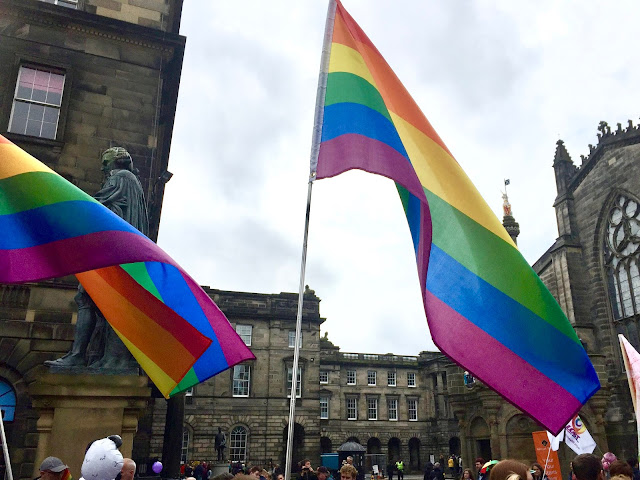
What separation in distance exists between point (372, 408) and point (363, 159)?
5411 cm

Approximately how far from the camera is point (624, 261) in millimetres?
27719

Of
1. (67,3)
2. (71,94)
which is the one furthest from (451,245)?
(67,3)

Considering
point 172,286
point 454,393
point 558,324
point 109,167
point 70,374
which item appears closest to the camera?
point 558,324

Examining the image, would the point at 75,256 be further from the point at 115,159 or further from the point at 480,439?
the point at 480,439

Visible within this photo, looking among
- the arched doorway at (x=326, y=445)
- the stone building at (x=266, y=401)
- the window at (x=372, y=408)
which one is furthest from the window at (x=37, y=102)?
the window at (x=372, y=408)

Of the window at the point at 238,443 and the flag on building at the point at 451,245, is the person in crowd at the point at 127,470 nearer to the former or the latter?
the flag on building at the point at 451,245

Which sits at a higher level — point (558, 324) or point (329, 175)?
point (329, 175)

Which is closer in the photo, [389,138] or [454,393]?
[389,138]

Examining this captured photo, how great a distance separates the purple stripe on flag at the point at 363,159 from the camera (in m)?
4.92

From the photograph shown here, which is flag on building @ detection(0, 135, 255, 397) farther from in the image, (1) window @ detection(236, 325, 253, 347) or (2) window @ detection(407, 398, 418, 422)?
(2) window @ detection(407, 398, 418, 422)

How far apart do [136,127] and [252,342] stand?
32657 mm

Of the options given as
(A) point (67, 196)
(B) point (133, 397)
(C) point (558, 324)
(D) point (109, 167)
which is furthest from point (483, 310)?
(D) point (109, 167)

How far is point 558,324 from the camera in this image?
14.3 ft

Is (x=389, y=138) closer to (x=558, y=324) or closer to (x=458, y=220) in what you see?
(x=458, y=220)
